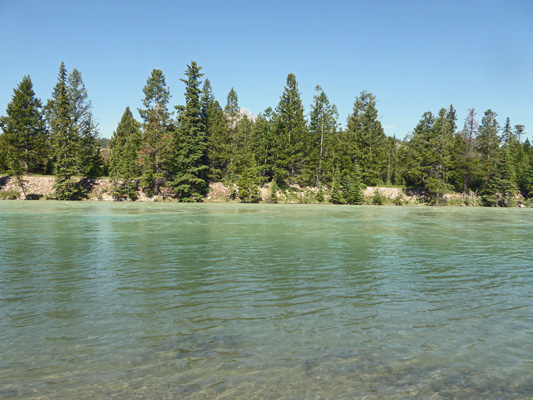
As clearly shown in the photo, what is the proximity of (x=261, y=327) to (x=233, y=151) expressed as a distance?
2200 inches

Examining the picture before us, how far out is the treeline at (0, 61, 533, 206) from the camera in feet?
173

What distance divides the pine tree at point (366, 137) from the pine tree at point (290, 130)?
9.60 m

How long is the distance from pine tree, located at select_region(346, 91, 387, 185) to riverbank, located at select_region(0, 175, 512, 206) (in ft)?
11.0

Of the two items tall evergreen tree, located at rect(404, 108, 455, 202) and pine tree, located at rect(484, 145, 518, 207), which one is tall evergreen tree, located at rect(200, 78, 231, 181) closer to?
tall evergreen tree, located at rect(404, 108, 455, 202)

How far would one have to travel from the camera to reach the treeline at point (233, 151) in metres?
52.8

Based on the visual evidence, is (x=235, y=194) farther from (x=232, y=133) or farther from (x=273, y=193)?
(x=232, y=133)

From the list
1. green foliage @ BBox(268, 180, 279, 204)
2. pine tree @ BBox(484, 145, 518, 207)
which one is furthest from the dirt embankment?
pine tree @ BBox(484, 145, 518, 207)

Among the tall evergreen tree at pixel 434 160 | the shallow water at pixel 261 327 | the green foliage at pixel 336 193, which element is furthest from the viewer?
the tall evergreen tree at pixel 434 160

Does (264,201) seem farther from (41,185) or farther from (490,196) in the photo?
(490,196)

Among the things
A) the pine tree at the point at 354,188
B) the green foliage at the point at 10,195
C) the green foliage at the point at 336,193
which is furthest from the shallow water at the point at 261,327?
the pine tree at the point at 354,188

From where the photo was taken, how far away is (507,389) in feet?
12.0

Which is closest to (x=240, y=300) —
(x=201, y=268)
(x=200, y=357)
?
(x=200, y=357)

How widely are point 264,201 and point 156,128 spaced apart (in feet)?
67.6

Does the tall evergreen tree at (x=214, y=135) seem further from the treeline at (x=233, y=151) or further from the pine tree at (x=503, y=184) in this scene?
the pine tree at (x=503, y=184)
